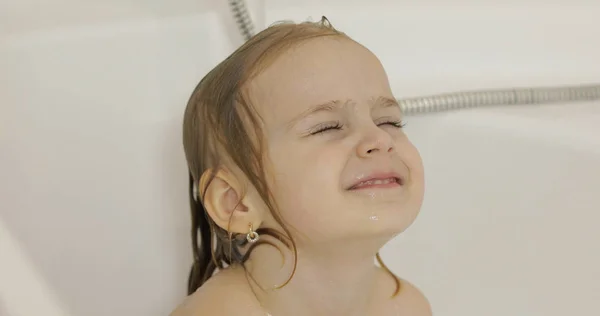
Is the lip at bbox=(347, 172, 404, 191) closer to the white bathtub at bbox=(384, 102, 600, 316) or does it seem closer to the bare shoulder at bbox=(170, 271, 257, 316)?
the bare shoulder at bbox=(170, 271, 257, 316)

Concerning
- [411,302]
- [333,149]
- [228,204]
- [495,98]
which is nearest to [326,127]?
[333,149]

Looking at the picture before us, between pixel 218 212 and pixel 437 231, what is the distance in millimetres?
467

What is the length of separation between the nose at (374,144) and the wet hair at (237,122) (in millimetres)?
100

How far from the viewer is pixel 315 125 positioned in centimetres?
64

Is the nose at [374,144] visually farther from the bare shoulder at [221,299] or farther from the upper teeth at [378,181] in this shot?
the bare shoulder at [221,299]

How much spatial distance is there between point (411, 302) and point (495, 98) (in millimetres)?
347

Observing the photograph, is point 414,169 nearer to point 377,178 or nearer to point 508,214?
point 377,178

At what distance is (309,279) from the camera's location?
708 millimetres

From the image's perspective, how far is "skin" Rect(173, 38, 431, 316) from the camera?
2.05 ft

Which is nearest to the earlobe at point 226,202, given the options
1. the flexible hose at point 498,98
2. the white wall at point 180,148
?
the white wall at point 180,148

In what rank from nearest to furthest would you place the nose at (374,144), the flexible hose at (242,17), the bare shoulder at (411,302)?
the nose at (374,144), the bare shoulder at (411,302), the flexible hose at (242,17)

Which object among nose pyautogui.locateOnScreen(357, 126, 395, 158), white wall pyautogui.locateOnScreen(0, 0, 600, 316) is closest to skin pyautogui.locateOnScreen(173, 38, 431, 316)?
nose pyautogui.locateOnScreen(357, 126, 395, 158)

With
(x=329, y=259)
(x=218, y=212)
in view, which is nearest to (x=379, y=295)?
(x=329, y=259)

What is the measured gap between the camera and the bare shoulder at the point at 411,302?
0.80 meters
